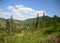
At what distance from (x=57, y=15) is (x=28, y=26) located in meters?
0.65

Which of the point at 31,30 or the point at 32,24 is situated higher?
the point at 32,24

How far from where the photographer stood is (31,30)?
96.3 inches

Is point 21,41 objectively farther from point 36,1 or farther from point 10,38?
point 36,1

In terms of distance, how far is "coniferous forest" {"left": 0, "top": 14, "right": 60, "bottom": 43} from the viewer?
91.7 inches

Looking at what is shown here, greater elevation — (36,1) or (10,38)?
(36,1)

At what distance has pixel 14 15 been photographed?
7.89 feet

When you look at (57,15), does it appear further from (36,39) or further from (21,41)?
(21,41)

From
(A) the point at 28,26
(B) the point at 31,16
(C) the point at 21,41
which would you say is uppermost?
(B) the point at 31,16

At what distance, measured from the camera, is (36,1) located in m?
2.50

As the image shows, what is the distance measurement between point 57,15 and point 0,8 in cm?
119

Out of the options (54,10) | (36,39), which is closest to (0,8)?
(36,39)

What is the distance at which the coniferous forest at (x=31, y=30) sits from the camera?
7.64 ft

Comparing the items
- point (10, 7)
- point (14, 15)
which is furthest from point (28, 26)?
point (10, 7)

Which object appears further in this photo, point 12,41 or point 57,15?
point 57,15
